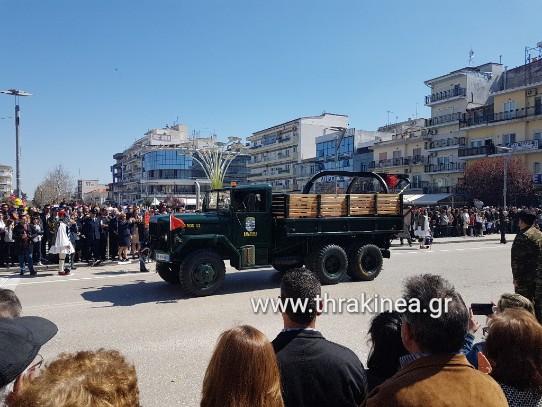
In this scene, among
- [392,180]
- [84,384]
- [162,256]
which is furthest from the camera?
[392,180]

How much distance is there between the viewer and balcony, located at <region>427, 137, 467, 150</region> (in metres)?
49.1

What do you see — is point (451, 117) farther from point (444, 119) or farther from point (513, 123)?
point (513, 123)

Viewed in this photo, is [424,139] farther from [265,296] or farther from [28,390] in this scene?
[28,390]

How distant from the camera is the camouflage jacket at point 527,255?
5.07m

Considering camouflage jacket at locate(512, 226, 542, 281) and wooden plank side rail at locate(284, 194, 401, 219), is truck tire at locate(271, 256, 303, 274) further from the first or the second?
camouflage jacket at locate(512, 226, 542, 281)

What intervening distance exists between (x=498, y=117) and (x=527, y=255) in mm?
45925

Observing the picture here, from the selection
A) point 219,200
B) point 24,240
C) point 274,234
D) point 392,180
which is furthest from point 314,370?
point 24,240

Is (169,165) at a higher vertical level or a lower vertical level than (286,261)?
higher

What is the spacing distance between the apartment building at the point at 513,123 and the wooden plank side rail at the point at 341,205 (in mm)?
32298

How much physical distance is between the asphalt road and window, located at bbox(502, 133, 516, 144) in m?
34.7

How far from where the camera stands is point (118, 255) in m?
14.9

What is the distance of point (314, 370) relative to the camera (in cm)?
246

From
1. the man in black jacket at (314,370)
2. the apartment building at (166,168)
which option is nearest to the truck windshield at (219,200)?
the man in black jacket at (314,370)

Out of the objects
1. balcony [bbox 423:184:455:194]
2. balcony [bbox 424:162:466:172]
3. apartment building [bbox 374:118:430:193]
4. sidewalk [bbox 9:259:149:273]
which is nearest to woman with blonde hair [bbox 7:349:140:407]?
sidewalk [bbox 9:259:149:273]
